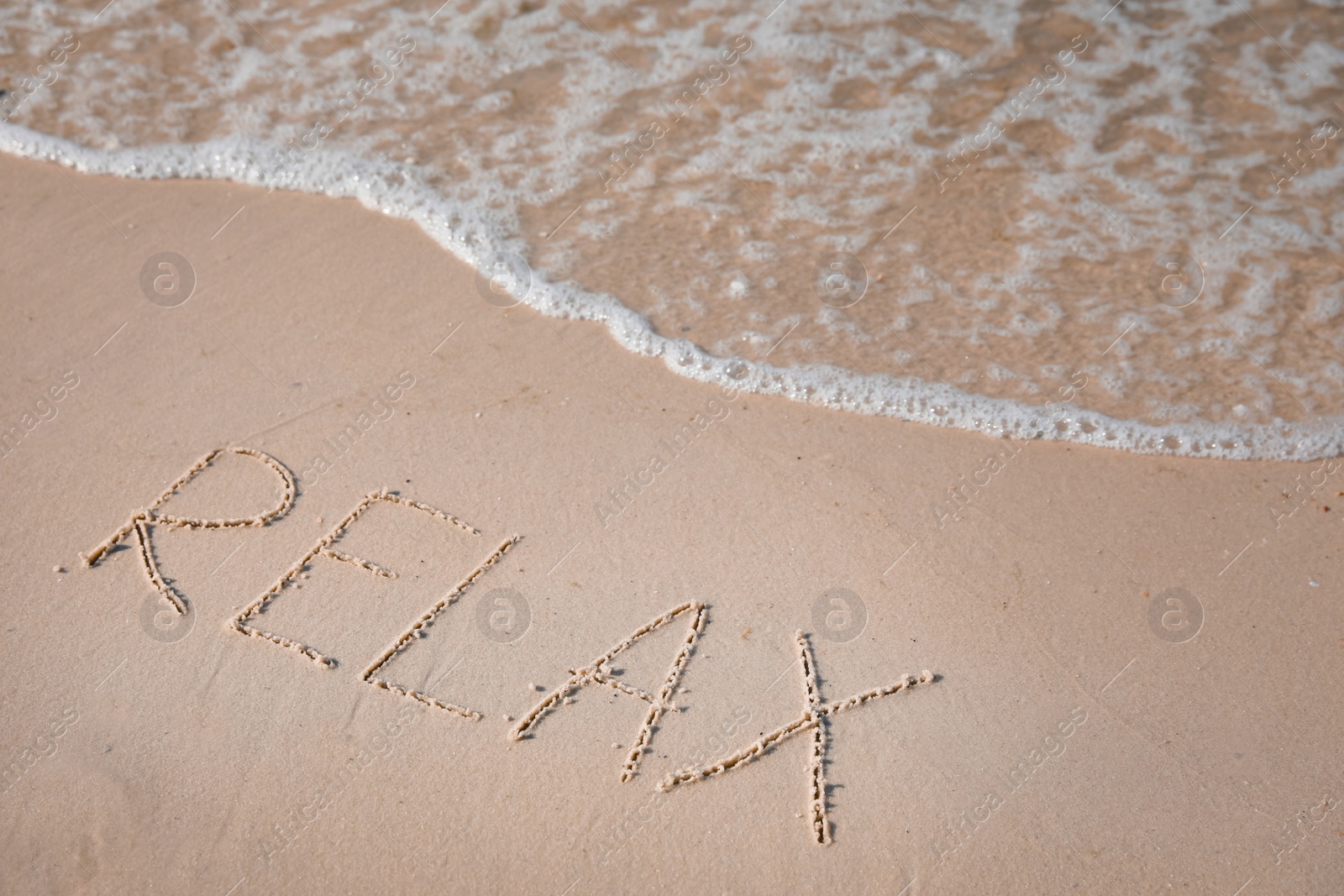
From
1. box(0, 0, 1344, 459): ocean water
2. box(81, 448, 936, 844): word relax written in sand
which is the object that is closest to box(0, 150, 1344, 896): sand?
box(81, 448, 936, 844): word relax written in sand

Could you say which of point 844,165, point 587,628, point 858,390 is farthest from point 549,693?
point 844,165

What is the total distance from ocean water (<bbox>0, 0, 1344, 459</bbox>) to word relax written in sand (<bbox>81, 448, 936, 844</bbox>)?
1.17 m

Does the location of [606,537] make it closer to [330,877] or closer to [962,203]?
[330,877]

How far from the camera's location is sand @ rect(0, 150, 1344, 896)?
275 centimetres

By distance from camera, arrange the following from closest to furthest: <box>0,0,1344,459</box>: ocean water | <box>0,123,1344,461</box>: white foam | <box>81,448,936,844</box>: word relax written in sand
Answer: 1. <box>81,448,936,844</box>: word relax written in sand
2. <box>0,123,1344,461</box>: white foam
3. <box>0,0,1344,459</box>: ocean water

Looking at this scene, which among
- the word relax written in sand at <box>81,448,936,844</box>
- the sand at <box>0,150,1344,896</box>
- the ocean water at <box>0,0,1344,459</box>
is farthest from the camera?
the ocean water at <box>0,0,1344,459</box>

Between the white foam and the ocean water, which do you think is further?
the ocean water

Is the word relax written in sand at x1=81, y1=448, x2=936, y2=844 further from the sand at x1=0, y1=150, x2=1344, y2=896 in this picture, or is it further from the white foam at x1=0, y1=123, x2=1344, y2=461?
the white foam at x1=0, y1=123, x2=1344, y2=461

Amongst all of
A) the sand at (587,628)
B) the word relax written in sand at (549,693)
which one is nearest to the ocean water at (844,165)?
the sand at (587,628)

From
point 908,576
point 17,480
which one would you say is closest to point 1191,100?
point 908,576

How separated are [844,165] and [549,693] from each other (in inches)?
122

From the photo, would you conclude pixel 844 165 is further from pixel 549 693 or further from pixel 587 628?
pixel 549 693

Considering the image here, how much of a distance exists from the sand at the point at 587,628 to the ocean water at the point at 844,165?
35cm

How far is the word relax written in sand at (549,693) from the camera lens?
2.92m
